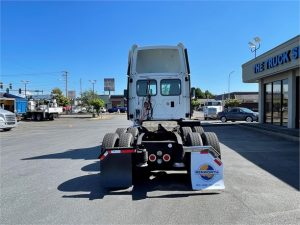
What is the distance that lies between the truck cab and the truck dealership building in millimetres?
8211

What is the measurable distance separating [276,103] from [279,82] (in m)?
1.53

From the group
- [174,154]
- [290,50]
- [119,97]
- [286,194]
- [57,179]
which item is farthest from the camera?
[119,97]

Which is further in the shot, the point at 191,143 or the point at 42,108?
the point at 42,108

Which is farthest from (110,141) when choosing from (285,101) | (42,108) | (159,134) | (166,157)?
(42,108)

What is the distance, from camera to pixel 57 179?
25.4 feet

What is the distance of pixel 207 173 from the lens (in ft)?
21.1

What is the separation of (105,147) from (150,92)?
4098mm

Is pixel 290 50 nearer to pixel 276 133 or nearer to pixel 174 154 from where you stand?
pixel 276 133

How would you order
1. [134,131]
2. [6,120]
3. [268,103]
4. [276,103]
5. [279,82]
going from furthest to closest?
[6,120] → [268,103] → [276,103] → [279,82] → [134,131]

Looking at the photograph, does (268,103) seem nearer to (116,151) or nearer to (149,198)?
(116,151)

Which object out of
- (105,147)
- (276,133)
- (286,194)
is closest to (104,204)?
(105,147)

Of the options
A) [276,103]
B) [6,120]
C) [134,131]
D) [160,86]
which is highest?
[160,86]

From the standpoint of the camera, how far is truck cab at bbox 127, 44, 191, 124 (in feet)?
34.5

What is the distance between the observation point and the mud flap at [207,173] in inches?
253
